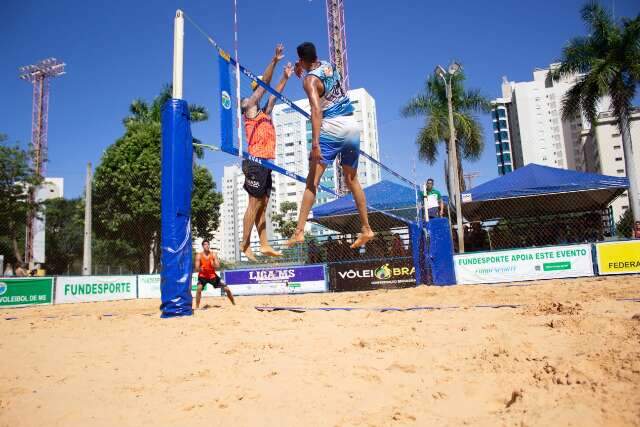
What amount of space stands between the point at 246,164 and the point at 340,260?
7767 mm

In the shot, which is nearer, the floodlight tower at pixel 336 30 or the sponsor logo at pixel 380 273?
the sponsor logo at pixel 380 273

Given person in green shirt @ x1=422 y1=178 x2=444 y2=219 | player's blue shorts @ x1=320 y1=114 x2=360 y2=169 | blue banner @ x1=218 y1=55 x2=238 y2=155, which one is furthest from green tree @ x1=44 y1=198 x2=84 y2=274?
player's blue shorts @ x1=320 y1=114 x2=360 y2=169

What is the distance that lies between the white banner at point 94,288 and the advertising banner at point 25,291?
304mm

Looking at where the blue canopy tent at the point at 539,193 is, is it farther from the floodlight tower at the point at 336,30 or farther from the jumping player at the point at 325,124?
the floodlight tower at the point at 336,30

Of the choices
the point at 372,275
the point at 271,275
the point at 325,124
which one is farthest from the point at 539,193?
the point at 325,124

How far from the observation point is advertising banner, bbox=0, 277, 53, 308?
1230 centimetres

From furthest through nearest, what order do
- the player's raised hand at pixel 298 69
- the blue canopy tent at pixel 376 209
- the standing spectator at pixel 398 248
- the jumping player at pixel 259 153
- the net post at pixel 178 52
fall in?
the standing spectator at pixel 398 248, the blue canopy tent at pixel 376 209, the net post at pixel 178 52, the jumping player at pixel 259 153, the player's raised hand at pixel 298 69

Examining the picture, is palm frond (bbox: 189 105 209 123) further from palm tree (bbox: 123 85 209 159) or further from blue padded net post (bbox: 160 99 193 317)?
blue padded net post (bbox: 160 99 193 317)

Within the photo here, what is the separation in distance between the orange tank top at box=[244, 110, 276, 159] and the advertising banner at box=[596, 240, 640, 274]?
928cm

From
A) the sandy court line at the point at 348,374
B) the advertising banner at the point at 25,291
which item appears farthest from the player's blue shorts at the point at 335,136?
the advertising banner at the point at 25,291

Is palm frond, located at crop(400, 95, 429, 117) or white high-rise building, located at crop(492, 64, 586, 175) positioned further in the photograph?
white high-rise building, located at crop(492, 64, 586, 175)

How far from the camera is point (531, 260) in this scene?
10.6 m

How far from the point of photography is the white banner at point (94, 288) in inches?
538

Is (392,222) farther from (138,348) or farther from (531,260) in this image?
(138,348)
